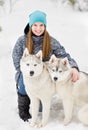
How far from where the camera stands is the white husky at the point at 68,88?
10.2 ft

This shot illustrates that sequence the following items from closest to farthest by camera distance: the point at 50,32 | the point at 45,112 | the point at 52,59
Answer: the point at 52,59 < the point at 45,112 < the point at 50,32

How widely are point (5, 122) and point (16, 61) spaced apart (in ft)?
1.80

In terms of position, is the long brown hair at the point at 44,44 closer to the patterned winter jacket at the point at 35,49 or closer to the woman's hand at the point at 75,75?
the patterned winter jacket at the point at 35,49

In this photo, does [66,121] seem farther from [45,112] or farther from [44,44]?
[44,44]

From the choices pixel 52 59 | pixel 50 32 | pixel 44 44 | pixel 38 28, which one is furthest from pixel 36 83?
pixel 50 32

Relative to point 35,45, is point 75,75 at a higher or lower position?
lower

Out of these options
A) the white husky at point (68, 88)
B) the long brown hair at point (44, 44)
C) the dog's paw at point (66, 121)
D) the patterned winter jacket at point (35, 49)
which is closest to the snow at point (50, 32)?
the dog's paw at point (66, 121)

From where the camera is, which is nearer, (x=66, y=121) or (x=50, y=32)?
(x=66, y=121)

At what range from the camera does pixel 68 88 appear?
3.28m

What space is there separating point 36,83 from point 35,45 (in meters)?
0.37

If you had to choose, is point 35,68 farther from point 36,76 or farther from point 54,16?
point 54,16

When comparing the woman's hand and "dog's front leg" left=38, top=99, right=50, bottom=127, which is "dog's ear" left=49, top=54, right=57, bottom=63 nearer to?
the woman's hand

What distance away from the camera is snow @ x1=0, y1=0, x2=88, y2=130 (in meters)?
3.50

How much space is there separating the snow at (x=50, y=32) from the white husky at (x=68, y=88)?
5.2 inches
